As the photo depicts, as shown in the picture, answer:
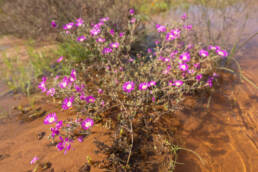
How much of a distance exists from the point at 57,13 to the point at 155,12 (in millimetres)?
4088

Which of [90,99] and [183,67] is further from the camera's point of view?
[183,67]

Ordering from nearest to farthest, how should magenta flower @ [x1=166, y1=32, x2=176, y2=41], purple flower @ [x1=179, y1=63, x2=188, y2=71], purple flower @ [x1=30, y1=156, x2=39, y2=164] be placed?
purple flower @ [x1=30, y1=156, x2=39, y2=164]
purple flower @ [x1=179, y1=63, x2=188, y2=71]
magenta flower @ [x1=166, y1=32, x2=176, y2=41]

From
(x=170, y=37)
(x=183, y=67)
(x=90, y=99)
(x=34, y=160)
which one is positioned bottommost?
(x=34, y=160)

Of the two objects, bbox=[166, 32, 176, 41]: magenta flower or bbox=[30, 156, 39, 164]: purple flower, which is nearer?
bbox=[30, 156, 39, 164]: purple flower

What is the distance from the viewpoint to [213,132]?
6.38 feet

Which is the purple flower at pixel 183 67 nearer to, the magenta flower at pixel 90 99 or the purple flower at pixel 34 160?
the magenta flower at pixel 90 99

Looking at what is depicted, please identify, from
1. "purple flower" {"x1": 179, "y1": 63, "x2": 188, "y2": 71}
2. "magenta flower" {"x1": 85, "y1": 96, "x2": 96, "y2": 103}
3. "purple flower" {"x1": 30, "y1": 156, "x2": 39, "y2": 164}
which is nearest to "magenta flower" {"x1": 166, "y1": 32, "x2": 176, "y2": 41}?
"purple flower" {"x1": 179, "y1": 63, "x2": 188, "y2": 71}

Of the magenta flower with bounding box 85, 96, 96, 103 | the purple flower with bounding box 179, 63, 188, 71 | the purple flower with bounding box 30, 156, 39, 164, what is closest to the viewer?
the purple flower with bounding box 30, 156, 39, 164

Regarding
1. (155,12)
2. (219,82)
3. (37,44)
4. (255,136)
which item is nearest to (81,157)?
(255,136)

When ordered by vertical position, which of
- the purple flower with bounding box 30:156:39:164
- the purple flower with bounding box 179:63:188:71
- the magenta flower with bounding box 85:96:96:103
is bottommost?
the purple flower with bounding box 30:156:39:164

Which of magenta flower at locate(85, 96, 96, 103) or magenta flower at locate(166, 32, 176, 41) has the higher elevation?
magenta flower at locate(166, 32, 176, 41)

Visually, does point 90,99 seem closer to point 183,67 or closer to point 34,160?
point 34,160

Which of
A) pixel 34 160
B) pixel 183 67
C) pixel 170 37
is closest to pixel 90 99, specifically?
pixel 34 160

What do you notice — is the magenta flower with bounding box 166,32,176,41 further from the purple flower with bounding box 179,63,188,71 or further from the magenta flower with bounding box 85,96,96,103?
the magenta flower with bounding box 85,96,96,103
